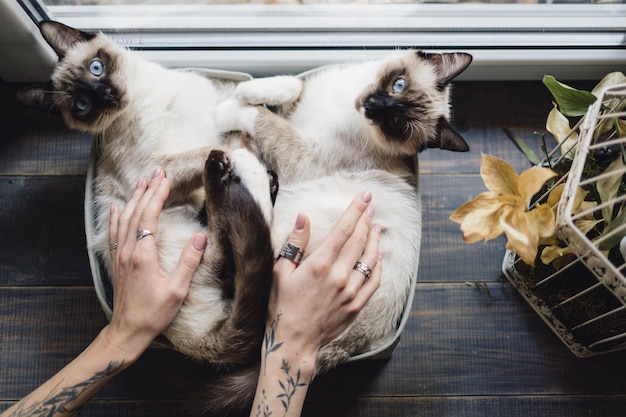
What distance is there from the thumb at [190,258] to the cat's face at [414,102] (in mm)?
528

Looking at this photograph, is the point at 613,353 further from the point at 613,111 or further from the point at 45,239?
the point at 45,239

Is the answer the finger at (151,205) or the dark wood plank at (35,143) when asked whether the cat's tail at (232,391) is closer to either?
the finger at (151,205)

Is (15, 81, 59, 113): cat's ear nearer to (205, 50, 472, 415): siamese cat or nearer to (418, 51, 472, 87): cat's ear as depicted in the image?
(205, 50, 472, 415): siamese cat

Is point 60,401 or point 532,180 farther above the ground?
point 532,180

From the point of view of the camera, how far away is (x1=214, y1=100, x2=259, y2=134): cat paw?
1.41m

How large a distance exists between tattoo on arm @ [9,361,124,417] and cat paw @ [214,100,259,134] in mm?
672

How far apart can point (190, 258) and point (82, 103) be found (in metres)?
0.48

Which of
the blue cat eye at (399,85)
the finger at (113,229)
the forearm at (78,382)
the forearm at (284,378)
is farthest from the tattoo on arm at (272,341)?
the blue cat eye at (399,85)

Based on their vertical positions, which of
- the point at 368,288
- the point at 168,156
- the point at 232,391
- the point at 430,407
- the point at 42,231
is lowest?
the point at 430,407

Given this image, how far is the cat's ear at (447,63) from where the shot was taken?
136cm

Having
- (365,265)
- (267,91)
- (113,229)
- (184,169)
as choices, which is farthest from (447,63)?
(113,229)

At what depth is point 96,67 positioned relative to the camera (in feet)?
4.31

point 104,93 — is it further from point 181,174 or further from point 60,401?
point 60,401

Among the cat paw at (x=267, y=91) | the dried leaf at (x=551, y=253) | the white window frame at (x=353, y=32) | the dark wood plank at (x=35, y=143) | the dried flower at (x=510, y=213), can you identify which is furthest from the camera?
the dark wood plank at (x=35, y=143)
